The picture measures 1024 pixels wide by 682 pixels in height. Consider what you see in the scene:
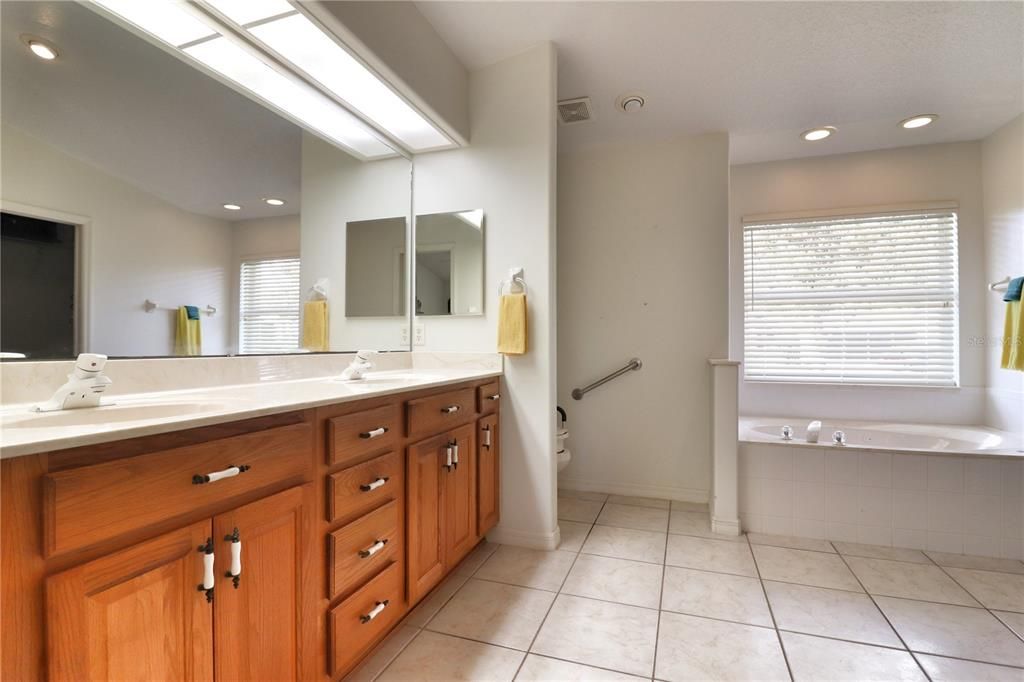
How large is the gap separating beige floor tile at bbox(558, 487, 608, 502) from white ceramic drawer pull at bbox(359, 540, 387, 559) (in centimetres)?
182

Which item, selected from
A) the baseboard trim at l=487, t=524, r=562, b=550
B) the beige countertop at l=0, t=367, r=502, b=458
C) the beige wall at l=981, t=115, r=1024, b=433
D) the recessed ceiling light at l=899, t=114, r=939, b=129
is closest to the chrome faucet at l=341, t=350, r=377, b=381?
the beige countertop at l=0, t=367, r=502, b=458

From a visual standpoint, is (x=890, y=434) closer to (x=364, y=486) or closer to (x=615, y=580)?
(x=615, y=580)

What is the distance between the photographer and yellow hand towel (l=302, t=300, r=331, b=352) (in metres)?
1.78

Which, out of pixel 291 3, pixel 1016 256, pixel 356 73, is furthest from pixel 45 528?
pixel 1016 256

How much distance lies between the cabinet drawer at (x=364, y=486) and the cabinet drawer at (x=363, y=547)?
0.04 meters

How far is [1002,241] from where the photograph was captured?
8.91 ft

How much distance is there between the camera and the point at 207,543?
0.82m

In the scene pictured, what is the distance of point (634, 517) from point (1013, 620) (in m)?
1.46

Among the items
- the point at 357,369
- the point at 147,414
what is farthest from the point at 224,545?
the point at 357,369

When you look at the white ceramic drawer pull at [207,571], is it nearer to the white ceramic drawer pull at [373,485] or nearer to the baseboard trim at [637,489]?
the white ceramic drawer pull at [373,485]

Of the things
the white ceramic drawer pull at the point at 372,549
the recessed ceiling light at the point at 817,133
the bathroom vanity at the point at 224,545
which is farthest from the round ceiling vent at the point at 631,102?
the white ceramic drawer pull at the point at 372,549

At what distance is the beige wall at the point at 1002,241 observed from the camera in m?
2.58

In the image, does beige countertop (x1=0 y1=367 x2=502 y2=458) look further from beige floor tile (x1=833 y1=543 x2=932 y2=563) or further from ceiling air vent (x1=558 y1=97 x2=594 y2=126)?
beige floor tile (x1=833 y1=543 x2=932 y2=563)

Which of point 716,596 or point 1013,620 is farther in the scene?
point 716,596
